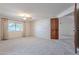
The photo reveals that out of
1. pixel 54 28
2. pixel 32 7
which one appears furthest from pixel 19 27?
pixel 32 7

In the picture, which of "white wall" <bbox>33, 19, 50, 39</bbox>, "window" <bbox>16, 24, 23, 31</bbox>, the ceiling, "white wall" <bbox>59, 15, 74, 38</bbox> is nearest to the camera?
the ceiling

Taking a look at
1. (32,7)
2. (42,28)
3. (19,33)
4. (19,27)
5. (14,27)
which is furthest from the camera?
(19,27)

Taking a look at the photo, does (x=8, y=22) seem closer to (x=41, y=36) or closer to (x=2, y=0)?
(x=41, y=36)

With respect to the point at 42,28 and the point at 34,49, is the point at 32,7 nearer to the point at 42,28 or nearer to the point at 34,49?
the point at 34,49

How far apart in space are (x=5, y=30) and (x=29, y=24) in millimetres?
4310

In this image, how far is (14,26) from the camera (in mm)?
11305

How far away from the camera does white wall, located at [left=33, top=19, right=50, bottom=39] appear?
34.3 feet

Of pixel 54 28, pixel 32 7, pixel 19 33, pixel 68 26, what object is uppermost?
pixel 32 7

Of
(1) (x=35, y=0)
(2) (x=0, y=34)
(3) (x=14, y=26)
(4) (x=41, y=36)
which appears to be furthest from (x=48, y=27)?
(1) (x=35, y=0)

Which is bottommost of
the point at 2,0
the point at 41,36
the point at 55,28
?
the point at 41,36

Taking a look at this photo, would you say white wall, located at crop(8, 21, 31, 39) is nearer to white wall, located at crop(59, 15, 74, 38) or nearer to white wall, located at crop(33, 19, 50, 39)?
white wall, located at crop(33, 19, 50, 39)

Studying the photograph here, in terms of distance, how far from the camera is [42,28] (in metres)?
11.4

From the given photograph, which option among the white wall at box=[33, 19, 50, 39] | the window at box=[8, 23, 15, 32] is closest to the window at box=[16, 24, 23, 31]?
the window at box=[8, 23, 15, 32]

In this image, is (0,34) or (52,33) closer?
(0,34)
